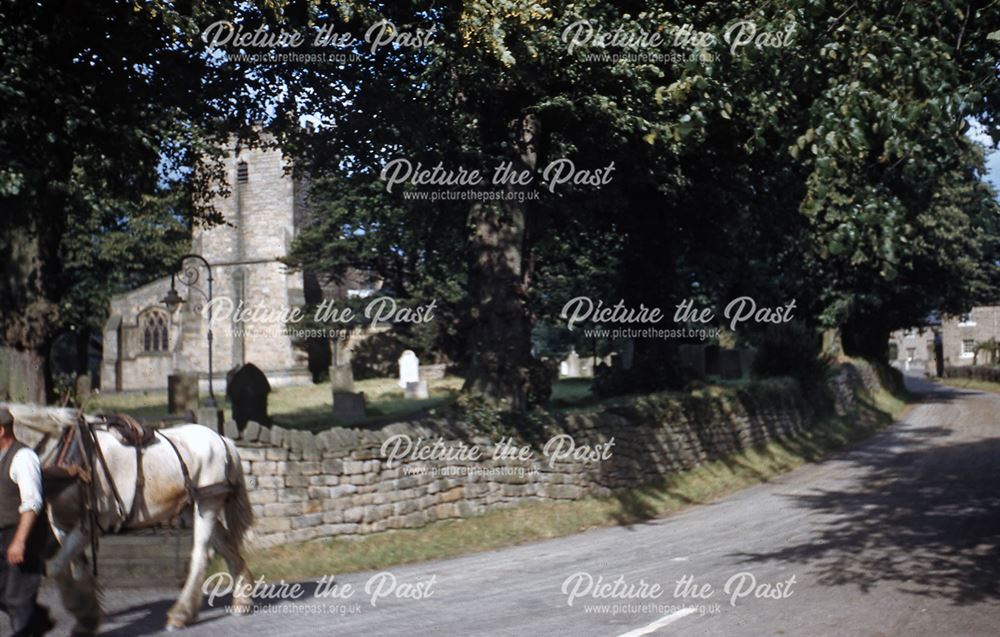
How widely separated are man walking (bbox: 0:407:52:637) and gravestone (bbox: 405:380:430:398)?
2773cm

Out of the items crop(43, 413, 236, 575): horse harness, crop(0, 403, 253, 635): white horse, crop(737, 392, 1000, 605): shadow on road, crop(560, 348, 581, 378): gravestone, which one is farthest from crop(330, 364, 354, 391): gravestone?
crop(560, 348, 581, 378): gravestone

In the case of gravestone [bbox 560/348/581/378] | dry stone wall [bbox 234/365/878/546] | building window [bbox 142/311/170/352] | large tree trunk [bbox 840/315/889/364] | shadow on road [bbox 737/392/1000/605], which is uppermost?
building window [bbox 142/311/170/352]

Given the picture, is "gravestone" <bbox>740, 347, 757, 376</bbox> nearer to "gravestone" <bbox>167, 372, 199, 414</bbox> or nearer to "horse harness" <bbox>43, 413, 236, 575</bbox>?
"gravestone" <bbox>167, 372, 199, 414</bbox>

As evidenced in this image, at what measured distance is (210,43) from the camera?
1459 centimetres

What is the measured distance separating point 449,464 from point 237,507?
5.42 meters

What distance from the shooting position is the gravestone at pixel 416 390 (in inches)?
1368

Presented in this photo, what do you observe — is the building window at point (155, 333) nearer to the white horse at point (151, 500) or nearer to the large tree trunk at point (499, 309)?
the large tree trunk at point (499, 309)

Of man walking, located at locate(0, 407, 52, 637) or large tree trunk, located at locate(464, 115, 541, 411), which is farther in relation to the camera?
large tree trunk, located at locate(464, 115, 541, 411)

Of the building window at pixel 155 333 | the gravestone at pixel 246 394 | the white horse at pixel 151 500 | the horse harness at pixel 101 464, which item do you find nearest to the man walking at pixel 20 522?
the white horse at pixel 151 500

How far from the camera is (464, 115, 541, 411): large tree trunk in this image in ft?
54.3

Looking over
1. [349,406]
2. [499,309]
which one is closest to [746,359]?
[349,406]

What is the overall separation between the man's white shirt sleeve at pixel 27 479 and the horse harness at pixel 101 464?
1.76 feet

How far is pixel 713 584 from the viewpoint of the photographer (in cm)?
A: 1005

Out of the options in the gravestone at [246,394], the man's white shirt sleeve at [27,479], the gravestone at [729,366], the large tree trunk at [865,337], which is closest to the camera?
the man's white shirt sleeve at [27,479]
